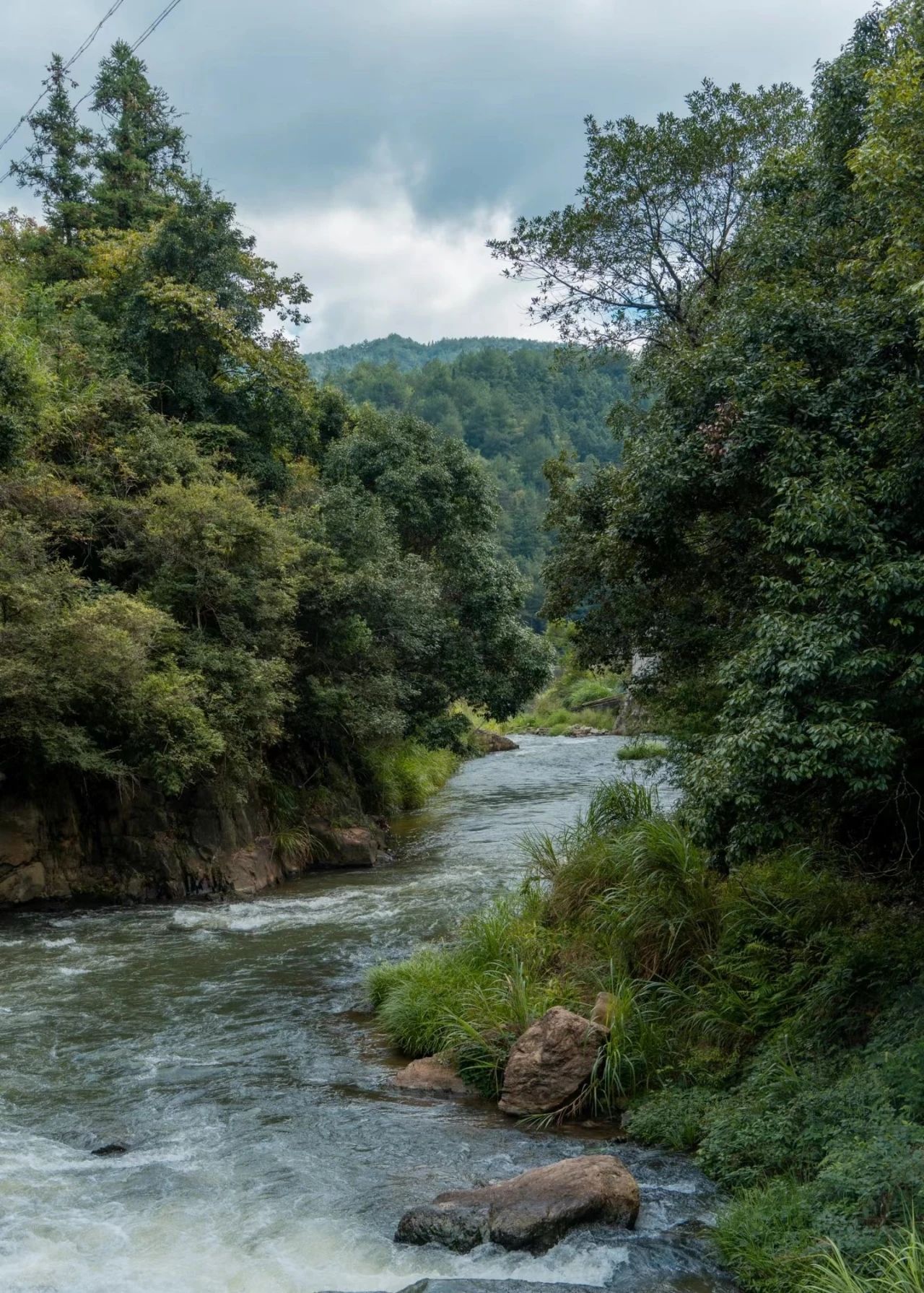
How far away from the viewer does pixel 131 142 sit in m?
32.5

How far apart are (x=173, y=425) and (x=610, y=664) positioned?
1140 cm

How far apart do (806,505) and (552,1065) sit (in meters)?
4.68

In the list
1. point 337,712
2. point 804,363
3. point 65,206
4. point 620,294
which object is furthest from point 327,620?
point 65,206

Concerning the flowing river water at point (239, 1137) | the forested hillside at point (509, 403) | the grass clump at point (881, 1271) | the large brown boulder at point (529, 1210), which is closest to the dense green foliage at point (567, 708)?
the flowing river water at point (239, 1137)

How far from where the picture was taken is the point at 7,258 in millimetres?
28250

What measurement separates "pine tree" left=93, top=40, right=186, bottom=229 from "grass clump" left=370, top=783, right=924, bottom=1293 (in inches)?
1053

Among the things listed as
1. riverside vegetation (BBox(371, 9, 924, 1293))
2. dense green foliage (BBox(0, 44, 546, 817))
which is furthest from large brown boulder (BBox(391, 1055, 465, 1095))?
dense green foliage (BBox(0, 44, 546, 817))

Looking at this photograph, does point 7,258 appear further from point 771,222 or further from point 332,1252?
point 332,1252

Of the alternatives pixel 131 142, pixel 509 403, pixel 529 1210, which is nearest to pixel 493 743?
pixel 131 142

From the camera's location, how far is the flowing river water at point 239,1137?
5848 millimetres

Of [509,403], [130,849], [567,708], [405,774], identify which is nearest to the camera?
[130,849]

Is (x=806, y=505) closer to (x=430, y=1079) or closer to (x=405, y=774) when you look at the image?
(x=430, y=1079)

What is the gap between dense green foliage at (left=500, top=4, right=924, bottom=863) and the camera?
21.6 feet

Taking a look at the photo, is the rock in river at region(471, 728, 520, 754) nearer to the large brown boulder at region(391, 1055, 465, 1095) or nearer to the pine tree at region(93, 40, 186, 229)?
the pine tree at region(93, 40, 186, 229)
